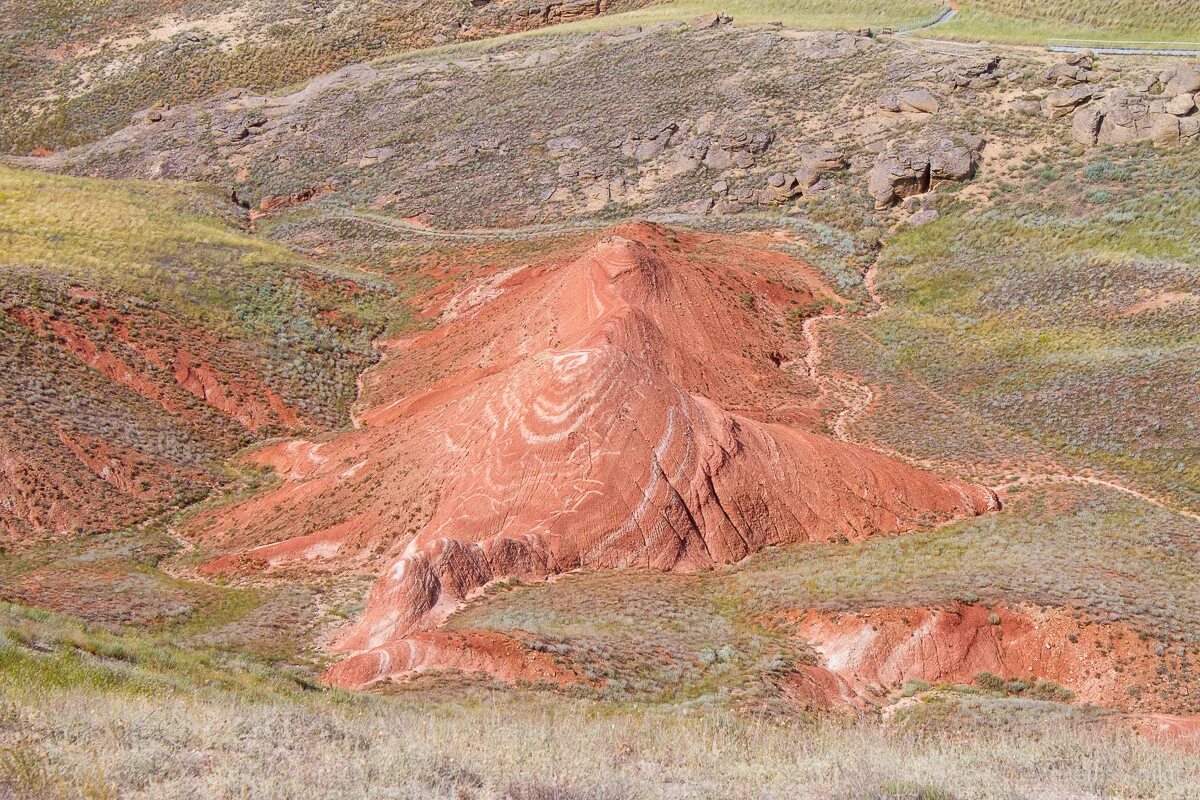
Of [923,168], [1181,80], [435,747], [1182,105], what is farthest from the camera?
[923,168]

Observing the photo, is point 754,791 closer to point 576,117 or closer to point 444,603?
point 444,603

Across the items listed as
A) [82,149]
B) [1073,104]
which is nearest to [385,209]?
[82,149]

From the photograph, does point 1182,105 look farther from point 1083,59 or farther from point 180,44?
point 180,44

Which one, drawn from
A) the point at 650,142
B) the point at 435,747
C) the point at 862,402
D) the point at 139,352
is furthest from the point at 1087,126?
the point at 435,747

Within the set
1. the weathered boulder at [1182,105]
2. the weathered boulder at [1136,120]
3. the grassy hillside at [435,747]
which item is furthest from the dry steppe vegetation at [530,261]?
the weathered boulder at [1182,105]

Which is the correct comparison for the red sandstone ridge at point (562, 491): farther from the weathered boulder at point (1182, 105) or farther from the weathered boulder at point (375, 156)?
the weathered boulder at point (375, 156)

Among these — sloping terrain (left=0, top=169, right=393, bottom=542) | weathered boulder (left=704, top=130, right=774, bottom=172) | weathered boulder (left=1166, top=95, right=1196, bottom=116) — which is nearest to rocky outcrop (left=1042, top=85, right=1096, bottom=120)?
weathered boulder (left=1166, top=95, right=1196, bottom=116)
